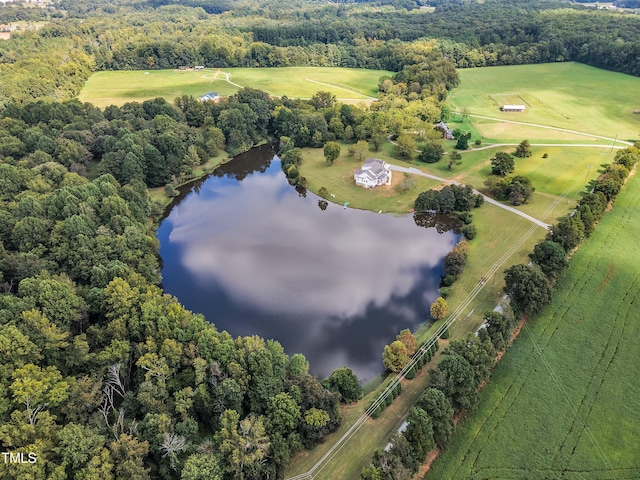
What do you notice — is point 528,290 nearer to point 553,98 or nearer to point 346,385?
point 346,385

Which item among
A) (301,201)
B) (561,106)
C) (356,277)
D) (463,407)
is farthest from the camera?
(561,106)

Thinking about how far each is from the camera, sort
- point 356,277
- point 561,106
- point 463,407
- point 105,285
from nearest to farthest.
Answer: point 463,407, point 105,285, point 356,277, point 561,106

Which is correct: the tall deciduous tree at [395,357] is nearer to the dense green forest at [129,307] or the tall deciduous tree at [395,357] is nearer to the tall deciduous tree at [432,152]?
the dense green forest at [129,307]

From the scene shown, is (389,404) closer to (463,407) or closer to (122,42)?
(463,407)

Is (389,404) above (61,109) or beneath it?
beneath

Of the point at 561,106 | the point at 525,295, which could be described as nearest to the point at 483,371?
the point at 525,295

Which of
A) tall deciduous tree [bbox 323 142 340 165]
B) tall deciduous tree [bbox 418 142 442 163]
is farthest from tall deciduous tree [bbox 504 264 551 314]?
tall deciduous tree [bbox 323 142 340 165]

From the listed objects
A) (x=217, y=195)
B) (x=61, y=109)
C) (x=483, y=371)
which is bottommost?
(x=217, y=195)
